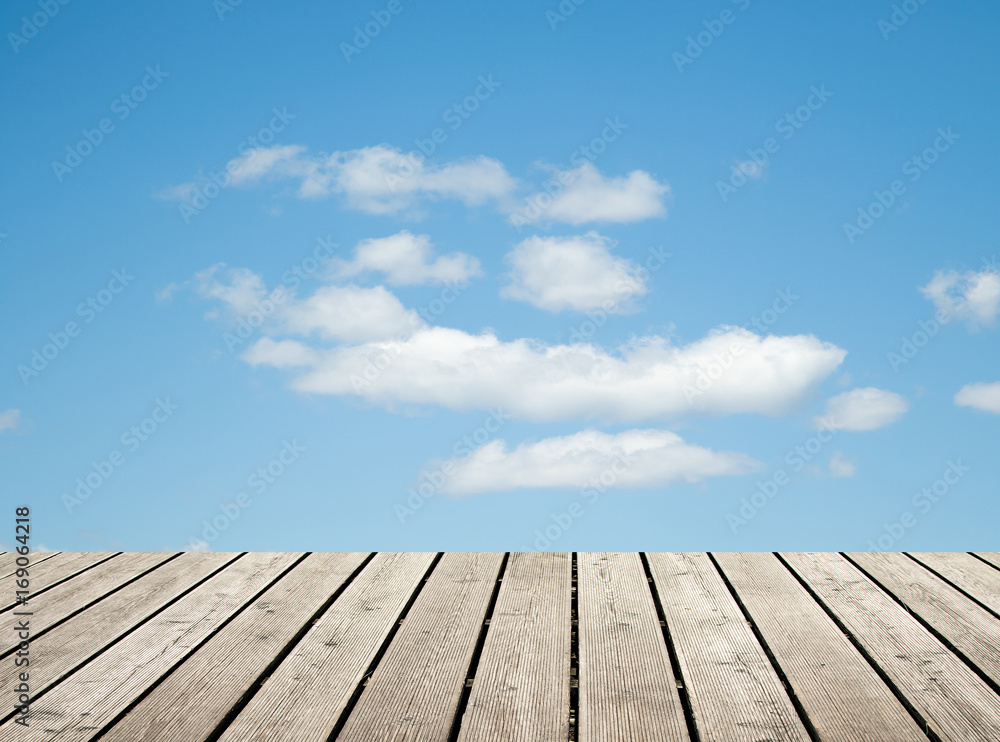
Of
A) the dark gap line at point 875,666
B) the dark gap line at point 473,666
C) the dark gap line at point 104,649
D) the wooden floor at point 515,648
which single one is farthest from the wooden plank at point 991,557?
the dark gap line at point 104,649

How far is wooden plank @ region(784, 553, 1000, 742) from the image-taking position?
149 cm

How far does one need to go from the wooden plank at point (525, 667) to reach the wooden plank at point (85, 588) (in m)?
1.25

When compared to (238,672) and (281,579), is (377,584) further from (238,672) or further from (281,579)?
(238,672)

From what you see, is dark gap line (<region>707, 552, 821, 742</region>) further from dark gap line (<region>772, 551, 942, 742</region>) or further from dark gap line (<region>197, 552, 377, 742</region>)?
dark gap line (<region>197, 552, 377, 742</region>)

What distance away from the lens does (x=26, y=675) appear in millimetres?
1774

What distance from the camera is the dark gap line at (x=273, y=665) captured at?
1485 millimetres

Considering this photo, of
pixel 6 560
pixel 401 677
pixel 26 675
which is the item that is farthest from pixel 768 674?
pixel 6 560

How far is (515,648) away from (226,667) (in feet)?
2.18

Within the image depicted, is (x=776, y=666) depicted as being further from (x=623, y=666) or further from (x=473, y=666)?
(x=473, y=666)

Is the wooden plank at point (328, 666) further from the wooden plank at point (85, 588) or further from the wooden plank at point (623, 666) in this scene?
the wooden plank at point (85, 588)

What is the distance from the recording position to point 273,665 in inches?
68.6

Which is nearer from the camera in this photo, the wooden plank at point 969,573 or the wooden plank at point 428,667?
the wooden plank at point 428,667

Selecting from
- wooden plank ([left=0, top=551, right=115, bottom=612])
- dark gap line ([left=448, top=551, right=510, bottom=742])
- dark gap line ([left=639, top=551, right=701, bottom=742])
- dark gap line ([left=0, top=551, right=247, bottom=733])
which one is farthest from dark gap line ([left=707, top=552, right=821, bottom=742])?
wooden plank ([left=0, top=551, right=115, bottom=612])

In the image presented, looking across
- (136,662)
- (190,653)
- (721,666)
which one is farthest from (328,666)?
(721,666)
